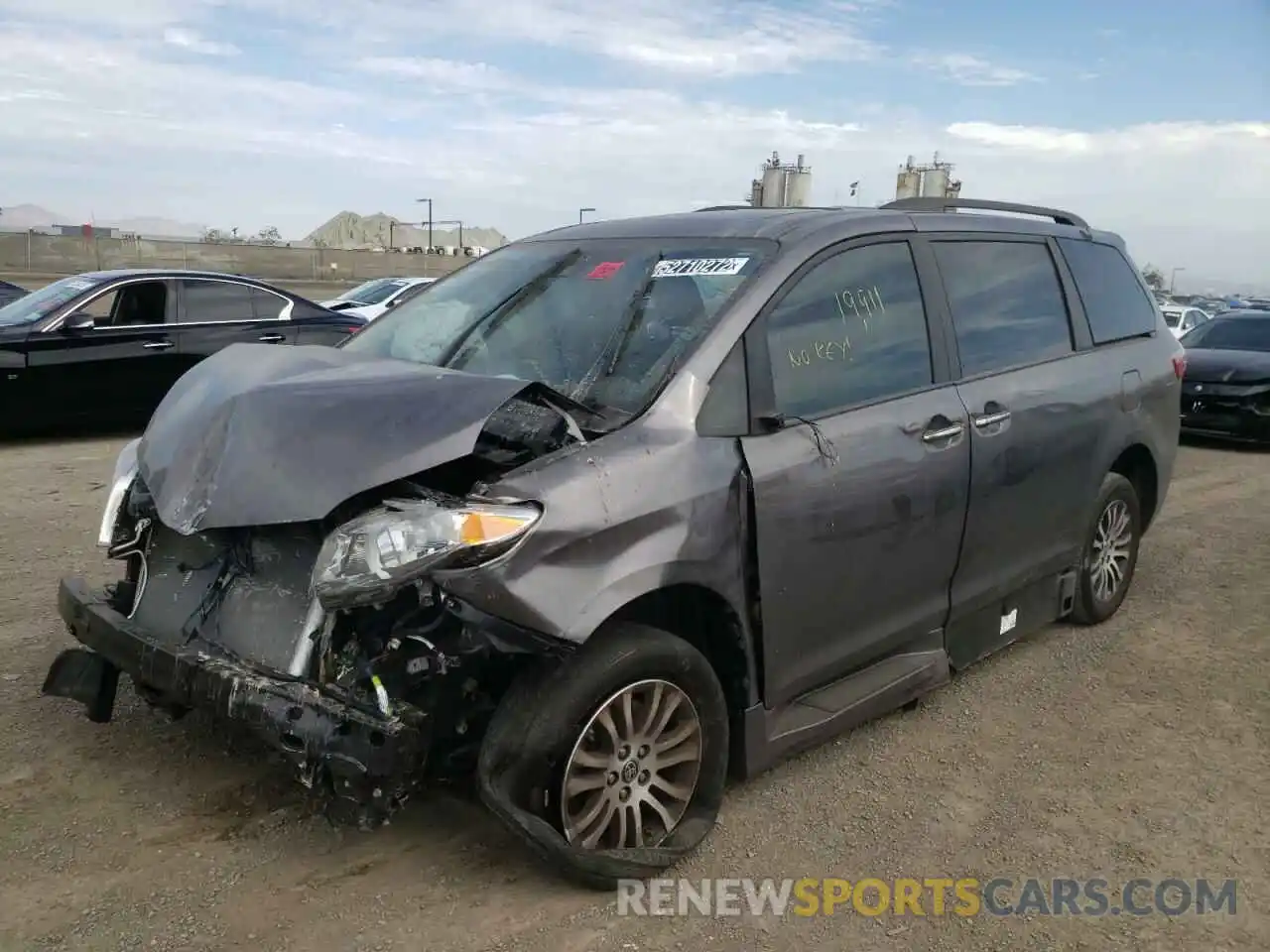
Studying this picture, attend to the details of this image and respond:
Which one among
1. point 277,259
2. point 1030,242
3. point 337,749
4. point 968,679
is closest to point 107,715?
point 337,749

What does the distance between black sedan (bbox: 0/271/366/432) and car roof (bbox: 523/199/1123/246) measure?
15.7ft

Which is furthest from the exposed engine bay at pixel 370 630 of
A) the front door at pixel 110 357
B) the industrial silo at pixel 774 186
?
the industrial silo at pixel 774 186

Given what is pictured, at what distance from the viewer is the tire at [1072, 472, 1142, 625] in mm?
5098

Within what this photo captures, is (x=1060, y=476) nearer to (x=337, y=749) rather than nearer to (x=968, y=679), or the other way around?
(x=968, y=679)

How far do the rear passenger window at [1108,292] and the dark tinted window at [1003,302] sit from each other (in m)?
0.23

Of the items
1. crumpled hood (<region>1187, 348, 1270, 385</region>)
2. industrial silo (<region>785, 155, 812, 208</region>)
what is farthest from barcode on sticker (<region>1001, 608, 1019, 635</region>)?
crumpled hood (<region>1187, 348, 1270, 385</region>)

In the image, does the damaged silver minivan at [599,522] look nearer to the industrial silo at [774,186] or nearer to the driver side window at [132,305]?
the industrial silo at [774,186]

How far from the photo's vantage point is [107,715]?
355 cm

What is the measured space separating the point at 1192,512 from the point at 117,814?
762 cm

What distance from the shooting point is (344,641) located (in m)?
2.90

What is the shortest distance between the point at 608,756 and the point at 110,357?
309 inches

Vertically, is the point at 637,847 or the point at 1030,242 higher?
the point at 1030,242

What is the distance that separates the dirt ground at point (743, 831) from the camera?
2.84 meters
